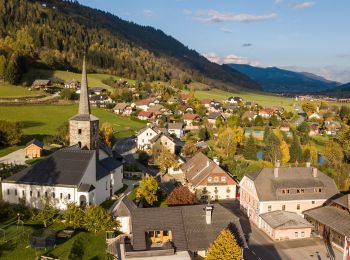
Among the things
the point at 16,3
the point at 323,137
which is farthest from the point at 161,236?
the point at 16,3

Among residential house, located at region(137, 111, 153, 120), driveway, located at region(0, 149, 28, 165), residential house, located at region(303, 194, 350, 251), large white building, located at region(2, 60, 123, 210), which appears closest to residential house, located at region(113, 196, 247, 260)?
large white building, located at region(2, 60, 123, 210)

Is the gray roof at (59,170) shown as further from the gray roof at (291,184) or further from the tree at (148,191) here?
the gray roof at (291,184)

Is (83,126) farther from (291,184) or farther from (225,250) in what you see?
(225,250)

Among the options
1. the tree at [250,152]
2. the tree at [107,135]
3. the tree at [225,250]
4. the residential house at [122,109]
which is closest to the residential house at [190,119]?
the residential house at [122,109]

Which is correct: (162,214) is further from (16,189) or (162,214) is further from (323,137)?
(323,137)

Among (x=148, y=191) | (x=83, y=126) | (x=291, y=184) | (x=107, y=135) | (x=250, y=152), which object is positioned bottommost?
(x=250, y=152)

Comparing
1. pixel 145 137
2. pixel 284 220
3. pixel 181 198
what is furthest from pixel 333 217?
pixel 145 137
